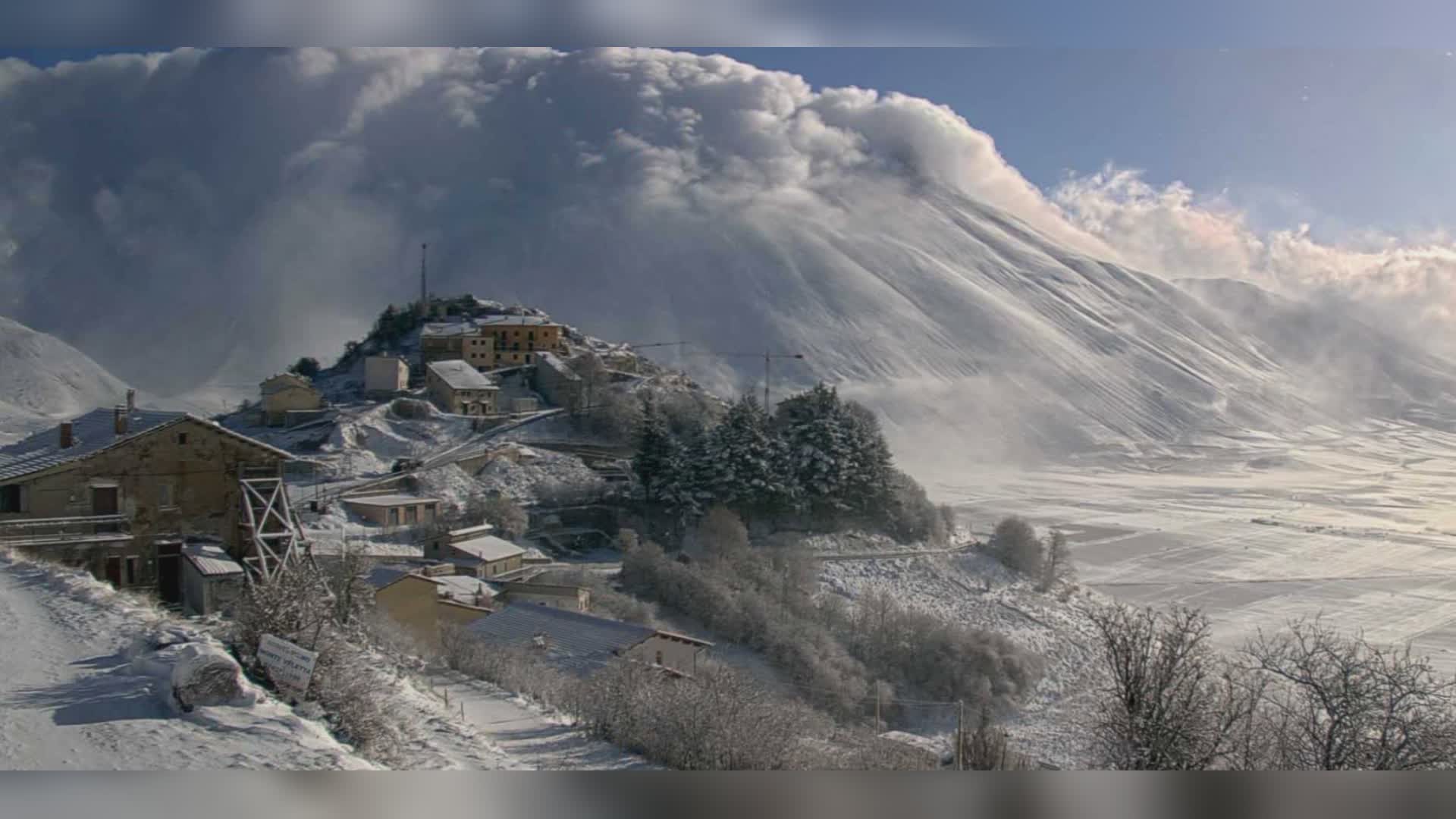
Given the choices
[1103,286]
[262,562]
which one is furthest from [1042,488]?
[262,562]

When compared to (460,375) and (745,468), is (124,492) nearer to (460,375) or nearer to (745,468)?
(460,375)

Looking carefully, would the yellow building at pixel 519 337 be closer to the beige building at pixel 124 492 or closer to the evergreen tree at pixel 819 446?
the evergreen tree at pixel 819 446

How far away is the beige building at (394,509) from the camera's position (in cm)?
434

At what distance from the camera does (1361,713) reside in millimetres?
2826

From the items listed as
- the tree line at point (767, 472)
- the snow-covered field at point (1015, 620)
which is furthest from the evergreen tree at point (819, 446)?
the snow-covered field at point (1015, 620)

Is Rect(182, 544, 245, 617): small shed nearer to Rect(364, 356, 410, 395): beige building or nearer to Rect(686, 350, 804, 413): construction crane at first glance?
Rect(364, 356, 410, 395): beige building

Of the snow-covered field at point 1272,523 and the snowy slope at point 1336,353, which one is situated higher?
the snowy slope at point 1336,353

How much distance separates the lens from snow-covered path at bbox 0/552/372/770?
2.26 m

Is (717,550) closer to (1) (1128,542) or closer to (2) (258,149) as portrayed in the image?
(1) (1128,542)

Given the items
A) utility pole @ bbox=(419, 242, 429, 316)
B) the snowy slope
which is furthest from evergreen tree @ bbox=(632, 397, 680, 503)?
the snowy slope

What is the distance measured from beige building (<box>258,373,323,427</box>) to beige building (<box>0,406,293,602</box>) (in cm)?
50

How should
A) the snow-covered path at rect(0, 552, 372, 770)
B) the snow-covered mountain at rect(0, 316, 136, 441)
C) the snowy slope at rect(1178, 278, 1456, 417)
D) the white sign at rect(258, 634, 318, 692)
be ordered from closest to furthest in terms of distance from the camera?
the snow-covered path at rect(0, 552, 372, 770)
the white sign at rect(258, 634, 318, 692)
the snow-covered mountain at rect(0, 316, 136, 441)
the snowy slope at rect(1178, 278, 1456, 417)

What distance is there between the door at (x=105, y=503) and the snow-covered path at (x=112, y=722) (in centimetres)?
43

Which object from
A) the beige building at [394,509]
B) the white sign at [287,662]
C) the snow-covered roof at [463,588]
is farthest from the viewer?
the snow-covered roof at [463,588]
